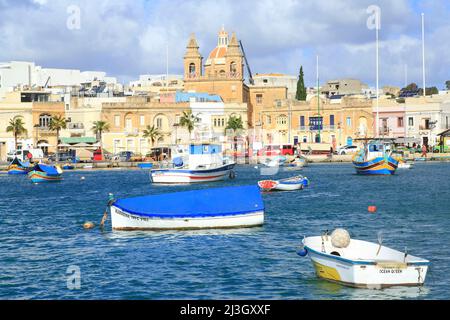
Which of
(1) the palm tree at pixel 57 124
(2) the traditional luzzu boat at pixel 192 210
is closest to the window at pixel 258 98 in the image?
(1) the palm tree at pixel 57 124

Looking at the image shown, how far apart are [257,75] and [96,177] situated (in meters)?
82.0

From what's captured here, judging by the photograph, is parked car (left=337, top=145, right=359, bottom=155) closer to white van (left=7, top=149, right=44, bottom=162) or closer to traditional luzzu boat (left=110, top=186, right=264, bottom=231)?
white van (left=7, top=149, right=44, bottom=162)

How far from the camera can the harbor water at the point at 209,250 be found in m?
28.7

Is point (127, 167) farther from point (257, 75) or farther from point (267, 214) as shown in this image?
point (267, 214)

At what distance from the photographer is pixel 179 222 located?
42500 mm

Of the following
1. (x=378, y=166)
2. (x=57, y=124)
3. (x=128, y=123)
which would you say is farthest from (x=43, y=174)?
(x=128, y=123)

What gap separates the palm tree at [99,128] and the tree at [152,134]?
6635mm

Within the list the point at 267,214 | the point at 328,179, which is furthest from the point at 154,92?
the point at 267,214

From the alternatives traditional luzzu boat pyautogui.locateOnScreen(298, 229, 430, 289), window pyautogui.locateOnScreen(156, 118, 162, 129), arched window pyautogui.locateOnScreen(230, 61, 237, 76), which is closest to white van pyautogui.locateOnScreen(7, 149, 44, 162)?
window pyautogui.locateOnScreen(156, 118, 162, 129)

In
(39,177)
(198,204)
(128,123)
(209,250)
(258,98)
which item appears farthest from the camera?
(258,98)

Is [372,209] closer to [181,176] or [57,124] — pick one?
[181,176]

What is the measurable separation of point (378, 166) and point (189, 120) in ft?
148

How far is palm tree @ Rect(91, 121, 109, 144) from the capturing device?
441 feet
